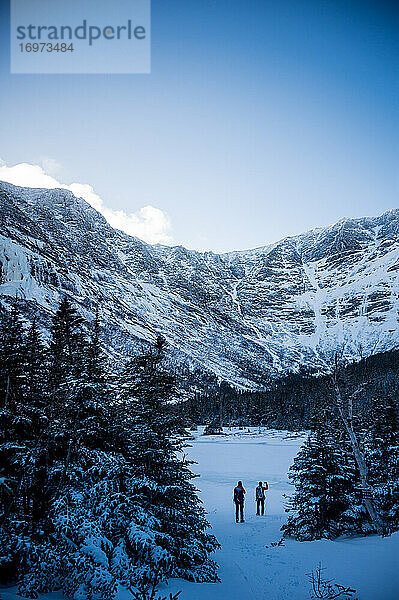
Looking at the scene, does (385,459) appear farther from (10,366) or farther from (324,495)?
(10,366)

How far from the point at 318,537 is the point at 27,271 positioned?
140 meters

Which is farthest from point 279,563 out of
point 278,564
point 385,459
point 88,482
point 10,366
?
point 10,366

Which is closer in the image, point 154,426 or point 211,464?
point 154,426

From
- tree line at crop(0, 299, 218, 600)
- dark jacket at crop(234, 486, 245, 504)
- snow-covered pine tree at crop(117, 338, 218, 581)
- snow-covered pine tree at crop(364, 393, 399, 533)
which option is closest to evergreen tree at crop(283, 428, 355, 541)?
snow-covered pine tree at crop(364, 393, 399, 533)

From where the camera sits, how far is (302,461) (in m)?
13.7

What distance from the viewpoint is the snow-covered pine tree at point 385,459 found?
41.6ft

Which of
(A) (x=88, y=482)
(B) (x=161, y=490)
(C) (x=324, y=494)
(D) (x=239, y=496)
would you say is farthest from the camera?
(D) (x=239, y=496)

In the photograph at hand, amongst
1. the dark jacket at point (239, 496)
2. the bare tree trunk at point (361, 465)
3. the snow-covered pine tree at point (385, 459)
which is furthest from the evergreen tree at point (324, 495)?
the dark jacket at point (239, 496)

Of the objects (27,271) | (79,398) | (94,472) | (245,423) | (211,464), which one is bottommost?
(245,423)

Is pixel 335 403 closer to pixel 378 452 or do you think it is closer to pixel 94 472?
pixel 378 452

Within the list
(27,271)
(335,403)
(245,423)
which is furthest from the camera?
(27,271)

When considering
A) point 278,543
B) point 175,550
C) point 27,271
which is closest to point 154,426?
point 175,550

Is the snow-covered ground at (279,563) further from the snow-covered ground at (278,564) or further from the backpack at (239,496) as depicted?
the backpack at (239,496)

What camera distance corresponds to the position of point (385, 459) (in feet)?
45.5
